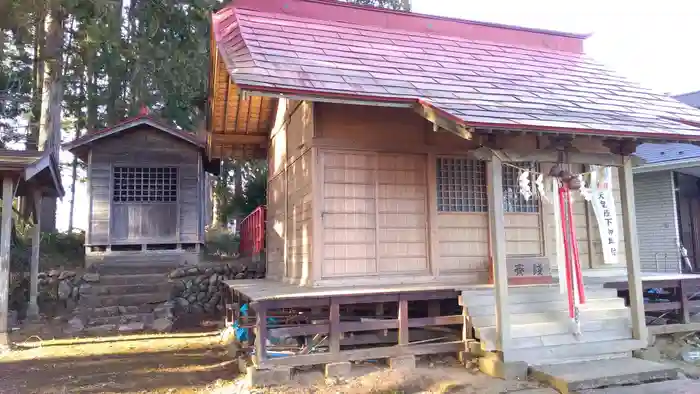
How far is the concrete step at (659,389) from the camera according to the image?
520cm

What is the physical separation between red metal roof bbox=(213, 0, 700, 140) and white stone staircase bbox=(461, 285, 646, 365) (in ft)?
7.61

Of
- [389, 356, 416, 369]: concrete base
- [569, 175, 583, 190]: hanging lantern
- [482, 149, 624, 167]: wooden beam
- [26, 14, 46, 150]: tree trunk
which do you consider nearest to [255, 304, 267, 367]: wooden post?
[389, 356, 416, 369]: concrete base

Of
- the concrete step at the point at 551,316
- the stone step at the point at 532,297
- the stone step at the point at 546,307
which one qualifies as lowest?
the concrete step at the point at 551,316

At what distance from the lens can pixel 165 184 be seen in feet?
45.9

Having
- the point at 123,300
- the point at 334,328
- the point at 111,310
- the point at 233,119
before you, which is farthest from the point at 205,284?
the point at 334,328

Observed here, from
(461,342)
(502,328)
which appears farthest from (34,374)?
(502,328)

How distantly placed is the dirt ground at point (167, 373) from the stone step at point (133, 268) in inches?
116

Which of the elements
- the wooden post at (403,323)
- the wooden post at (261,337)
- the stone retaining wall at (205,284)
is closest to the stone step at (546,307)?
the wooden post at (403,323)

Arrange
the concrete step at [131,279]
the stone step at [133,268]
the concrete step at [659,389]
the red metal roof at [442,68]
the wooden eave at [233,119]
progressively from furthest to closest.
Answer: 1. the stone step at [133,268]
2. the concrete step at [131,279]
3. the wooden eave at [233,119]
4. the red metal roof at [442,68]
5. the concrete step at [659,389]

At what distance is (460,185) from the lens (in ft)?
26.1

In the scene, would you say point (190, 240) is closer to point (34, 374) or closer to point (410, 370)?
point (34, 374)

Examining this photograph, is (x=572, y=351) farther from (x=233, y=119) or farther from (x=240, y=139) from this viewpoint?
(x=240, y=139)

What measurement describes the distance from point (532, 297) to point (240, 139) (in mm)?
7689

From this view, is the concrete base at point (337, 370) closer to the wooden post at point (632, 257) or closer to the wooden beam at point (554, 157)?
the wooden beam at point (554, 157)
